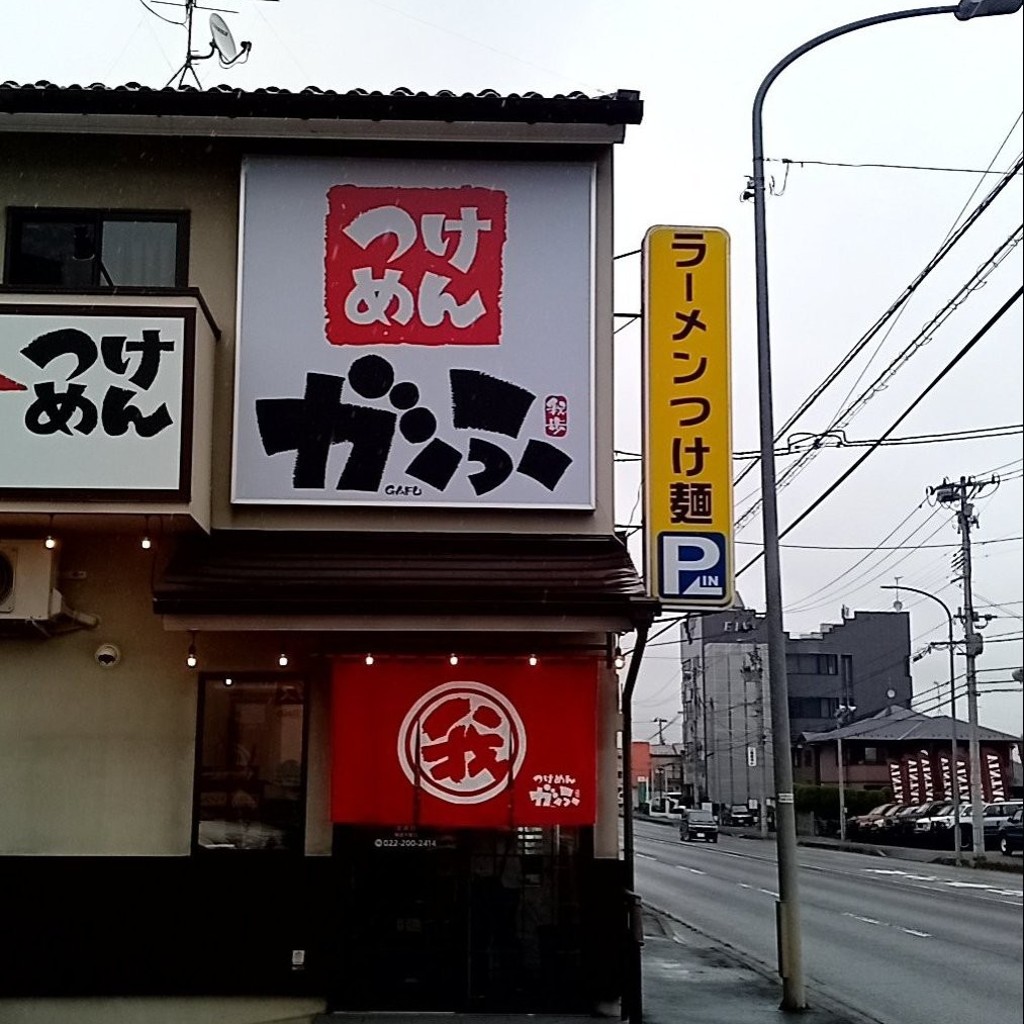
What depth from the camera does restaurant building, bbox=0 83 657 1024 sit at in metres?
10.4

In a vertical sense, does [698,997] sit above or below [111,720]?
below

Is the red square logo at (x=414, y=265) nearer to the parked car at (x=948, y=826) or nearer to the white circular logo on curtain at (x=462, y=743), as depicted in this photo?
the white circular logo on curtain at (x=462, y=743)

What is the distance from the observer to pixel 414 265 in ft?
38.0

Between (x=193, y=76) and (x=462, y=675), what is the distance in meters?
→ 7.39

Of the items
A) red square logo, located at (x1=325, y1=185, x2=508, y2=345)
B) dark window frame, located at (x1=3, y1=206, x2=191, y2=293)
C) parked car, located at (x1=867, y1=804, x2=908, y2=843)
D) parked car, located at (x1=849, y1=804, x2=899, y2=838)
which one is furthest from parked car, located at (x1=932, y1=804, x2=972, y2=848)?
dark window frame, located at (x1=3, y1=206, x2=191, y2=293)

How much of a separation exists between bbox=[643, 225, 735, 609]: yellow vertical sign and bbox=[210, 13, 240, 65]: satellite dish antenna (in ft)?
16.3

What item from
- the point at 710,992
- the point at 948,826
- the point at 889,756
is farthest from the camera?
the point at 889,756

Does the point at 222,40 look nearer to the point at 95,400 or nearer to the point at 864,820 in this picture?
the point at 95,400

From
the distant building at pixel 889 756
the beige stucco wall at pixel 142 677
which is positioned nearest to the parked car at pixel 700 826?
Answer: the distant building at pixel 889 756

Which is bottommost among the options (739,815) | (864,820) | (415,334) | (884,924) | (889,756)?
(864,820)

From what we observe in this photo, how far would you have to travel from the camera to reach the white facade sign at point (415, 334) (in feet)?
36.6

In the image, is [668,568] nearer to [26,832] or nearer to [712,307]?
[712,307]

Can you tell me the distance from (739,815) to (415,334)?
4346 cm

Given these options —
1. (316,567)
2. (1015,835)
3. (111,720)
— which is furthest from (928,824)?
(1015,835)
